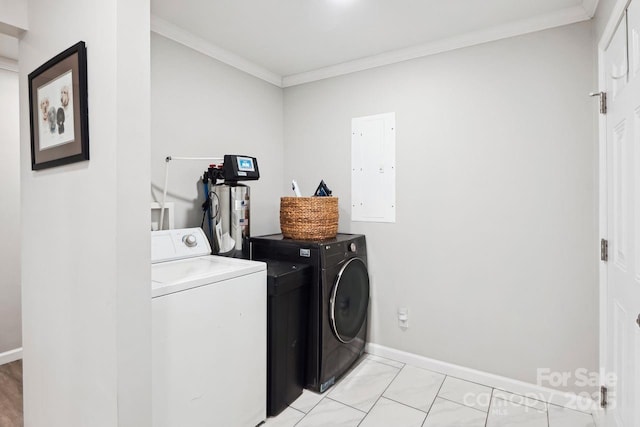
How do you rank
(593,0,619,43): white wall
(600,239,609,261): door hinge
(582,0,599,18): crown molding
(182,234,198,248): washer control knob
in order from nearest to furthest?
(593,0,619,43): white wall, (600,239,609,261): door hinge, (582,0,599,18): crown molding, (182,234,198,248): washer control knob

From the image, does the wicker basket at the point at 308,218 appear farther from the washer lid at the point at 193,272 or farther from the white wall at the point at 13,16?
the white wall at the point at 13,16

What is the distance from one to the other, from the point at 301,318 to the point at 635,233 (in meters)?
1.66

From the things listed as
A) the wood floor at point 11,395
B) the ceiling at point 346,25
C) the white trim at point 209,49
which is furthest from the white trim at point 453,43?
the wood floor at point 11,395

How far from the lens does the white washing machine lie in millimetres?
1422

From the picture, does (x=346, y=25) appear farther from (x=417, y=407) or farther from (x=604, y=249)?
(x=417, y=407)

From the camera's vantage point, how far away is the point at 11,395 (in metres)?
2.20

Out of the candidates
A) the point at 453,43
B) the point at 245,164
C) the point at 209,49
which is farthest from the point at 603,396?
the point at 209,49

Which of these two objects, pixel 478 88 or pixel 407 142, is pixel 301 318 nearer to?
pixel 407 142

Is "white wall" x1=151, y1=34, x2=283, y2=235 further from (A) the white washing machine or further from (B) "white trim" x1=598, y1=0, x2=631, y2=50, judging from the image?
(B) "white trim" x1=598, y1=0, x2=631, y2=50

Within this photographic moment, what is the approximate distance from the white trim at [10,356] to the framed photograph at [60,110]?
6.56ft

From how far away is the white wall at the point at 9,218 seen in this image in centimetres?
268

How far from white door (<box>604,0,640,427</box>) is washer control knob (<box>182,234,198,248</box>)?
2.11 m

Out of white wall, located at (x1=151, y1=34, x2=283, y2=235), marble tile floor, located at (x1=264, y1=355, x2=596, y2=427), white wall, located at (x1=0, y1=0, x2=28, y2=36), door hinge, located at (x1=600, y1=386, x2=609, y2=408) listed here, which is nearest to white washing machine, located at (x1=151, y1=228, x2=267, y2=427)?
marble tile floor, located at (x1=264, y1=355, x2=596, y2=427)

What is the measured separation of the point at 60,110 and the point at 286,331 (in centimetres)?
153
